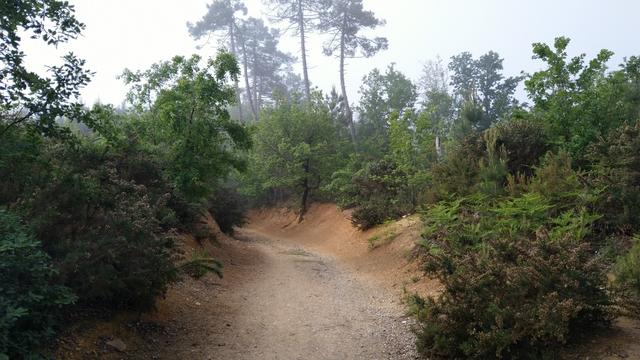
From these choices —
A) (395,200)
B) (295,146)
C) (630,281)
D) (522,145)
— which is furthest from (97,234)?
(295,146)

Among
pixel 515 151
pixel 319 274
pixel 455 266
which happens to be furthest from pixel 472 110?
pixel 455 266

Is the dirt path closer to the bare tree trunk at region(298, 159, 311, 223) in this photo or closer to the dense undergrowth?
the dense undergrowth

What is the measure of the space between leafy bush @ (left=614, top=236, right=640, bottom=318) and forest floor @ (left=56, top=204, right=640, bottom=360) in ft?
0.75

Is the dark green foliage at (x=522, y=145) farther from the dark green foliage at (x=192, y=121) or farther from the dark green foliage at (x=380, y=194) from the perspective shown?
the dark green foliage at (x=192, y=121)

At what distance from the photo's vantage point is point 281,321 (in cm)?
857

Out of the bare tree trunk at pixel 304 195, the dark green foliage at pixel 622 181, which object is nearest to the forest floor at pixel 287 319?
the dark green foliage at pixel 622 181

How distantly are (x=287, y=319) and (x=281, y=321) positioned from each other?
6.2 inches

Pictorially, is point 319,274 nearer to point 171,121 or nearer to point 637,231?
point 171,121

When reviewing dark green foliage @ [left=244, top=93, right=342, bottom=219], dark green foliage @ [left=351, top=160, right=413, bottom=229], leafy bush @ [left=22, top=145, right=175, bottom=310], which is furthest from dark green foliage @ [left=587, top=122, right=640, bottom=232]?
dark green foliage @ [left=244, top=93, right=342, bottom=219]

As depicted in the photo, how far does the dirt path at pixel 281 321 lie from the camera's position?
693 centimetres

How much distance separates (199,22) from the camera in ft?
152

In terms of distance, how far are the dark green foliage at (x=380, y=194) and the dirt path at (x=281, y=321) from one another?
6160 millimetres

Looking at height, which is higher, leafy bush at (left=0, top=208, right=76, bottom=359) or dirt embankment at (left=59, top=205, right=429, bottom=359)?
leafy bush at (left=0, top=208, right=76, bottom=359)

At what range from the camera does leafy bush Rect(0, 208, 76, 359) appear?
4.00 metres
